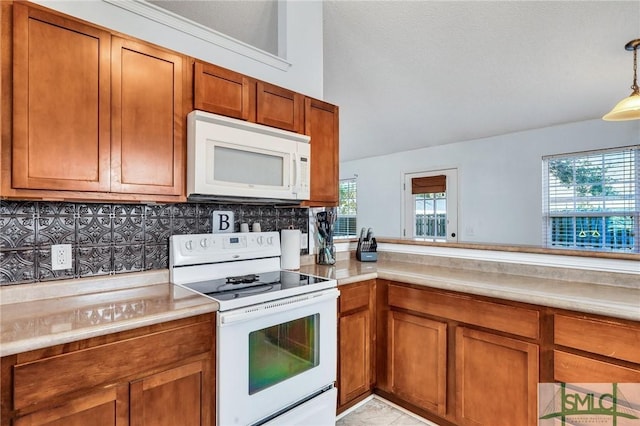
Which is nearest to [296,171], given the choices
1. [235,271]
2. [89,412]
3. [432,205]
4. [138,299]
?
[235,271]

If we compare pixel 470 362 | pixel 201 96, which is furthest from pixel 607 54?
pixel 201 96

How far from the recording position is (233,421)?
1.45 metres

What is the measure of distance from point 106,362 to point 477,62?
11.8 ft

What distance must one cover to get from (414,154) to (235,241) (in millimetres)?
4092

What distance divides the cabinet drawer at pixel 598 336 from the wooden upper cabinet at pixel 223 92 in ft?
6.12

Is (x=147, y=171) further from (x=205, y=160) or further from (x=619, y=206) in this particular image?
(x=619, y=206)

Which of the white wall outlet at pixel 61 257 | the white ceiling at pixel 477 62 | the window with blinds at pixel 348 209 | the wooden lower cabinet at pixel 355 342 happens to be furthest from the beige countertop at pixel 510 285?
the window with blinds at pixel 348 209

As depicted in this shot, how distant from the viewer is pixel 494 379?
5.68 ft

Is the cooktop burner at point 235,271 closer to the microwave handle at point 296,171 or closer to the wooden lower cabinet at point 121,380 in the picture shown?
the wooden lower cabinet at point 121,380

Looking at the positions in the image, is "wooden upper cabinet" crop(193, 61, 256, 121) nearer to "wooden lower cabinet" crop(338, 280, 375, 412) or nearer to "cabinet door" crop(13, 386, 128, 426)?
"wooden lower cabinet" crop(338, 280, 375, 412)

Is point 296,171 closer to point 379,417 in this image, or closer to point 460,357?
point 460,357

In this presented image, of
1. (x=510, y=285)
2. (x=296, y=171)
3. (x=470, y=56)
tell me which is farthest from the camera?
(x=470, y=56)

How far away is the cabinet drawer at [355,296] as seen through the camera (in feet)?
6.63

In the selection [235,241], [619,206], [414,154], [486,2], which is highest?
[486,2]
